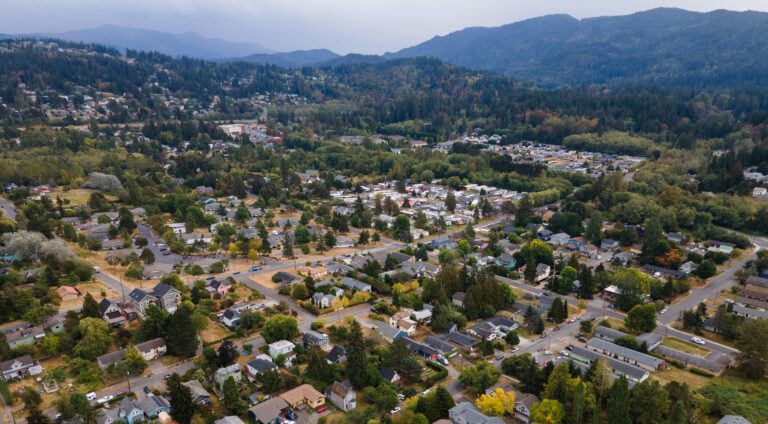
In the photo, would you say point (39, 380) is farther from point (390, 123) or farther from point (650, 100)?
point (650, 100)

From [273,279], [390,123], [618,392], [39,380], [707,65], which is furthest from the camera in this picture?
Answer: [707,65]

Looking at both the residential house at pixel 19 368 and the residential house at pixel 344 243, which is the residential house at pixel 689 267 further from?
the residential house at pixel 19 368

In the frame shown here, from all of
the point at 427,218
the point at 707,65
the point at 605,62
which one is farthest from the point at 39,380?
the point at 605,62

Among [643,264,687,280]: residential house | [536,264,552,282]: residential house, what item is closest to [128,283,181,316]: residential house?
[536,264,552,282]: residential house

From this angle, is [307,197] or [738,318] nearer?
[738,318]

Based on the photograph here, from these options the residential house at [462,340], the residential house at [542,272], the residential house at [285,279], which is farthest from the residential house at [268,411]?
the residential house at [542,272]

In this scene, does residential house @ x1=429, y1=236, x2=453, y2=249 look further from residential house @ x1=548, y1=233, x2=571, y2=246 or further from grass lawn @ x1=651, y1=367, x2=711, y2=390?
grass lawn @ x1=651, y1=367, x2=711, y2=390

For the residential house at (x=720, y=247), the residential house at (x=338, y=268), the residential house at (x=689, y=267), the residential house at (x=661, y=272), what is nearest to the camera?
the residential house at (x=661, y=272)
